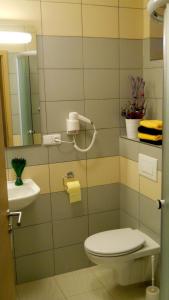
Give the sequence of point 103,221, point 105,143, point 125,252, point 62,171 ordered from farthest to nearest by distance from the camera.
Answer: point 103,221, point 105,143, point 62,171, point 125,252

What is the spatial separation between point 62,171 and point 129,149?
56 centimetres

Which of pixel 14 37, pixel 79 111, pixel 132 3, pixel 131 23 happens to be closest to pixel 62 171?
pixel 79 111

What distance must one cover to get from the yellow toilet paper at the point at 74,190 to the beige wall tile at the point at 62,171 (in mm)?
85

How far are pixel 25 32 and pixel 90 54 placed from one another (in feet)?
1.71

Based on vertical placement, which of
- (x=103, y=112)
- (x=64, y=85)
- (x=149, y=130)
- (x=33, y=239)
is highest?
(x=64, y=85)

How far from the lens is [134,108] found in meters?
2.59

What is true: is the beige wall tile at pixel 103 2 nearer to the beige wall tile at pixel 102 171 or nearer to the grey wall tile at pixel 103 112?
the grey wall tile at pixel 103 112

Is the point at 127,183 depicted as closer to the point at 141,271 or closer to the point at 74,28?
the point at 141,271

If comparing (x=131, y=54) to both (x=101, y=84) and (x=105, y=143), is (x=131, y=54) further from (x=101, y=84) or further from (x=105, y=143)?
(x=105, y=143)

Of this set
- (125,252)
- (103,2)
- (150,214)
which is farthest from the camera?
(103,2)

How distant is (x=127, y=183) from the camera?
2.67 meters

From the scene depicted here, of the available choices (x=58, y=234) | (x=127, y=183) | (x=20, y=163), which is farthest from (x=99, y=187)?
(x=20, y=163)

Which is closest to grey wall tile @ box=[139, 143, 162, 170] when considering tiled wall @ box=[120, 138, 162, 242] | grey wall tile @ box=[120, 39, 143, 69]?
tiled wall @ box=[120, 138, 162, 242]

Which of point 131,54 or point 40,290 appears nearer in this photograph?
point 40,290
